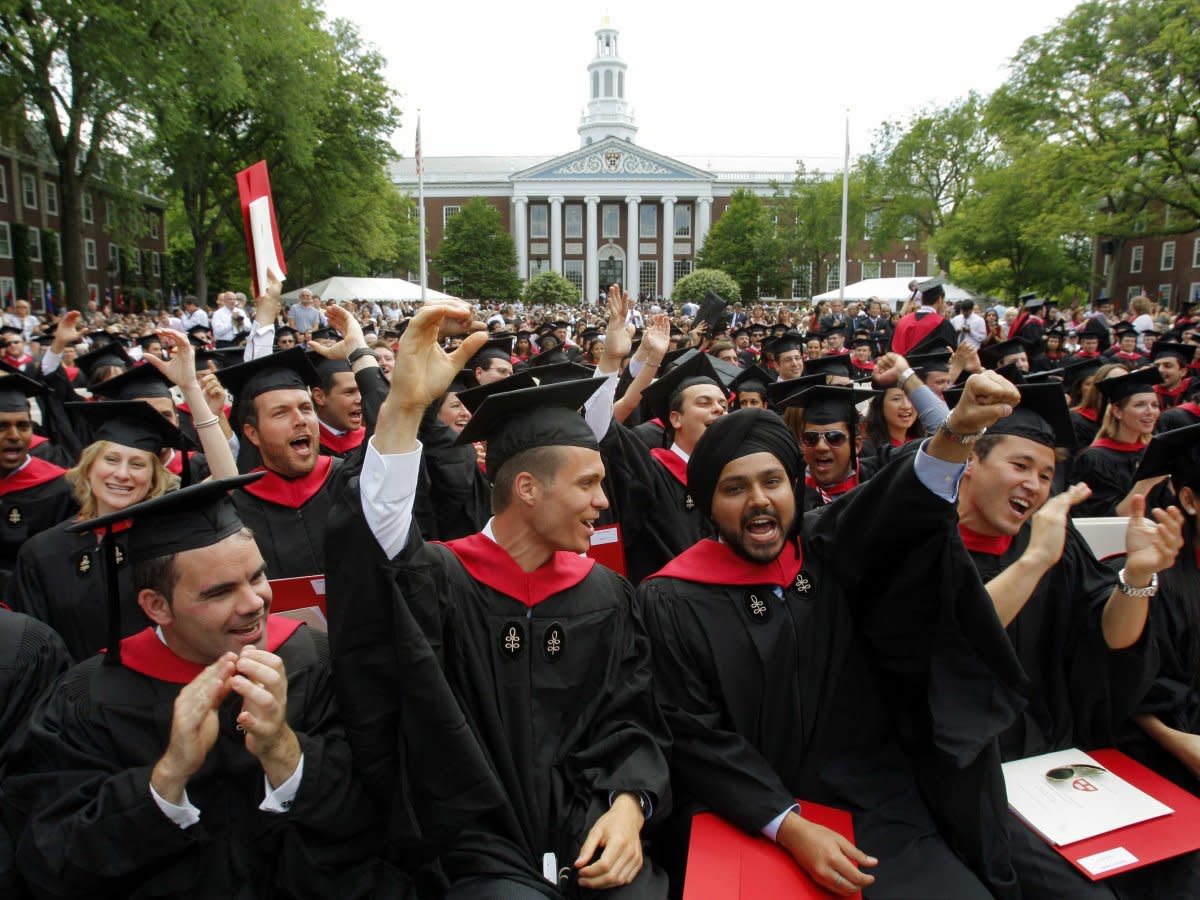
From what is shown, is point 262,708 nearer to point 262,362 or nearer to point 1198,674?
point 262,362

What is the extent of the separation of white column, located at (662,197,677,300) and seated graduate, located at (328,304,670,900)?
78.4m

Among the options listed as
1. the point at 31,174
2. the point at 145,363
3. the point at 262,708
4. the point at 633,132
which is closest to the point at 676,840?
the point at 262,708

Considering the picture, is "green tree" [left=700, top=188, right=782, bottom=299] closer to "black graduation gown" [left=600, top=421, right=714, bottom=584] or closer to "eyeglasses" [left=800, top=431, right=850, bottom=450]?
"eyeglasses" [left=800, top=431, right=850, bottom=450]

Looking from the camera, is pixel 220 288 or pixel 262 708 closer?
pixel 262 708

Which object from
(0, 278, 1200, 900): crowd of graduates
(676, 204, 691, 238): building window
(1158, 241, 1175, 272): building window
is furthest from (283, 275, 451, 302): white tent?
(676, 204, 691, 238): building window

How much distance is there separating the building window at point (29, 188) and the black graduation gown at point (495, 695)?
160 ft

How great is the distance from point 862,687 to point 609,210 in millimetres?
83384

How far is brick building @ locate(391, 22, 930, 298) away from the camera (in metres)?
80.5

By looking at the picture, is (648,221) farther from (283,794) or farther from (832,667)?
(283,794)

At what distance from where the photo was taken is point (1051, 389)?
11.4 feet

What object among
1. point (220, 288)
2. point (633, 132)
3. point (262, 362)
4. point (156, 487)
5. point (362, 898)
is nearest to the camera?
point (362, 898)

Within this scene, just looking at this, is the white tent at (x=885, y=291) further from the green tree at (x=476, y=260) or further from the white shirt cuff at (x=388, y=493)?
the green tree at (x=476, y=260)

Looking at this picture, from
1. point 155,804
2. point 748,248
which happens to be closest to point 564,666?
point 155,804

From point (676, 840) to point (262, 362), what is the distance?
3086 millimetres
